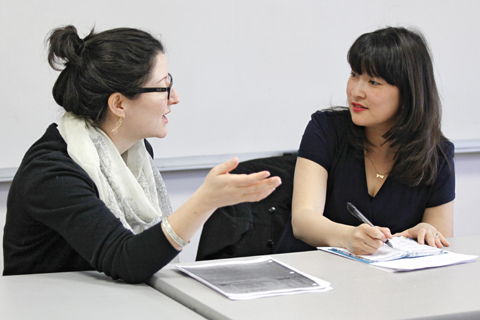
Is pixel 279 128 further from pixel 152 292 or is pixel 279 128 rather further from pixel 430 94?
pixel 152 292

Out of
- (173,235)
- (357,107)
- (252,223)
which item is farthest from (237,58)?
(173,235)

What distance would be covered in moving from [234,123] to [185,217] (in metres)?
1.29

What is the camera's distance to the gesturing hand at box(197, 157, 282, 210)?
102 centimetres

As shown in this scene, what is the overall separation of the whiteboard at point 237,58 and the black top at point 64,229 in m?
0.76

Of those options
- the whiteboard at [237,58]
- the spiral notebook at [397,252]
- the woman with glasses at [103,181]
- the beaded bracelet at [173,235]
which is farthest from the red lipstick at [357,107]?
the beaded bracelet at [173,235]

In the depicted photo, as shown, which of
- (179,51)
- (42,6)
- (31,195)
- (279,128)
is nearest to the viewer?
(31,195)

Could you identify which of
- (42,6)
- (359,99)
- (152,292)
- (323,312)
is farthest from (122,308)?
(42,6)

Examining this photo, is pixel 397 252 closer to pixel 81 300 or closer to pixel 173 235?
pixel 173 235

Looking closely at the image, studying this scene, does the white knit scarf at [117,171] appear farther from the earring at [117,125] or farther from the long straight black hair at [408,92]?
the long straight black hair at [408,92]

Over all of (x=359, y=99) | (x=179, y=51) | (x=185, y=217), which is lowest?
(x=185, y=217)

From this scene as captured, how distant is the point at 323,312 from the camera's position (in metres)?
0.89

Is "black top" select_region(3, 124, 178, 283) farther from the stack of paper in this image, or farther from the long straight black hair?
the long straight black hair

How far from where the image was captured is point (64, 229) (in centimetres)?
116

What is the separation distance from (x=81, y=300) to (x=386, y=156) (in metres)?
1.15
